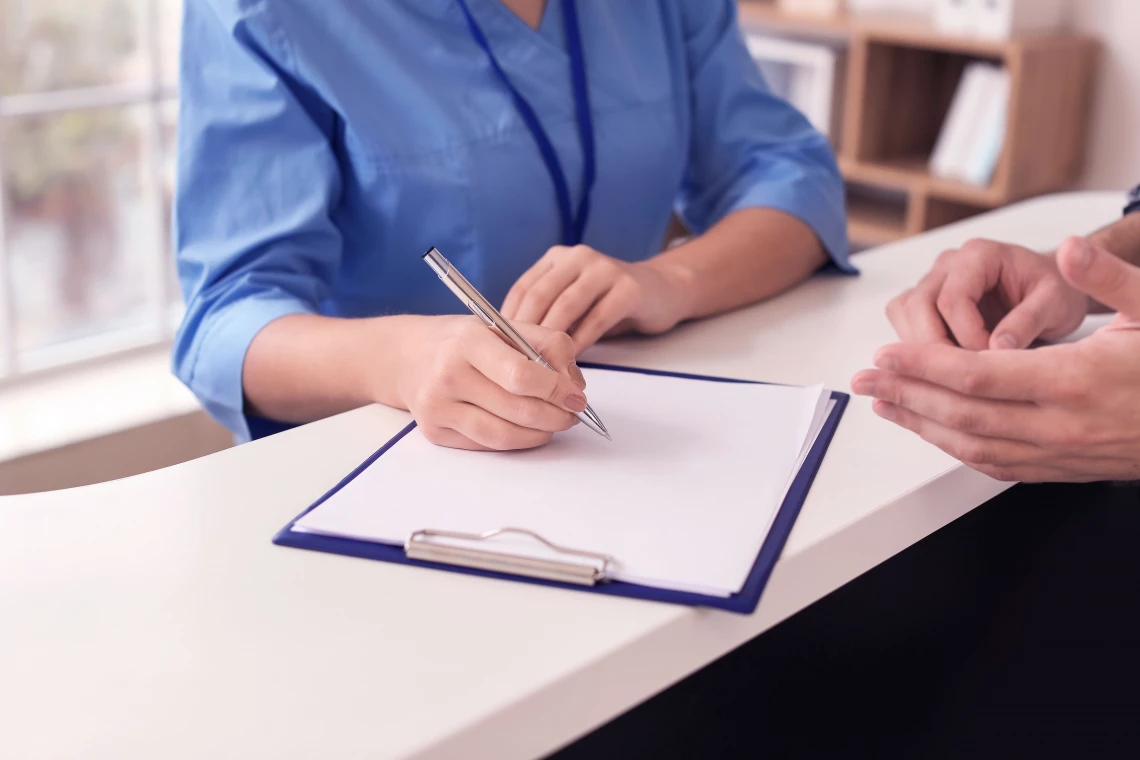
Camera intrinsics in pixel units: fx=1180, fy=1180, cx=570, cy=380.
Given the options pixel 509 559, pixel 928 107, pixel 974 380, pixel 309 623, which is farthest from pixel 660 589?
pixel 928 107

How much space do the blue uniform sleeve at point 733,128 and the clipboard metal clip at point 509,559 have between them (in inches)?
33.7

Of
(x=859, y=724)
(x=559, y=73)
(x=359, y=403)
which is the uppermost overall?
(x=559, y=73)

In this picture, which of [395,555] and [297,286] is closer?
[395,555]

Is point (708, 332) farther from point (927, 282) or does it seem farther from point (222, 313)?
point (222, 313)

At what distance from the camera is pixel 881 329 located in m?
1.20

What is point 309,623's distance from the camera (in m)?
0.67

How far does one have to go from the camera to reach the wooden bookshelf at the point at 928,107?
291cm

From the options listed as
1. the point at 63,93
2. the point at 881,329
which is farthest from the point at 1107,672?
the point at 63,93

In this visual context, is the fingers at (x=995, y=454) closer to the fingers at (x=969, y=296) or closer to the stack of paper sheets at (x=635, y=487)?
the stack of paper sheets at (x=635, y=487)

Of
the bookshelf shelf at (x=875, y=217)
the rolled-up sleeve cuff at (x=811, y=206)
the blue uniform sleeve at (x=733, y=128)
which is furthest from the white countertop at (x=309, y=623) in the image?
the bookshelf shelf at (x=875, y=217)

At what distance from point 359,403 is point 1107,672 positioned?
78 centimetres

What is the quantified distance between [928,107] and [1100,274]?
2.70 metres

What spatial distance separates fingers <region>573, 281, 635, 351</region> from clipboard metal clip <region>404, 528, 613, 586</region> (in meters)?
0.37

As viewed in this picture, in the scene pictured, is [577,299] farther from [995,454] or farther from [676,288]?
[995,454]
